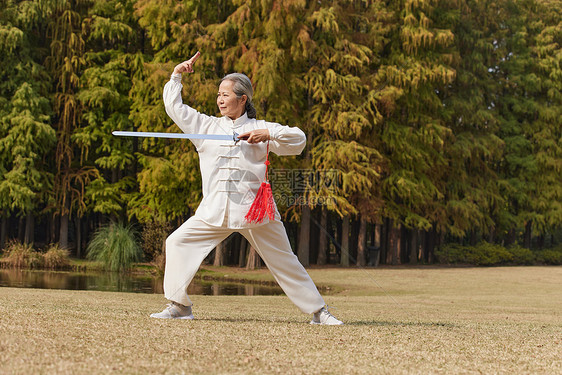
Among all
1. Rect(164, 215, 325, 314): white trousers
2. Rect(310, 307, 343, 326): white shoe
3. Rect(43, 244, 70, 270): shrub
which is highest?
Rect(164, 215, 325, 314): white trousers

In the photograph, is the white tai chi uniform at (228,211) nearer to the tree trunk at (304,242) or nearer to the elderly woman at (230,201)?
the elderly woman at (230,201)

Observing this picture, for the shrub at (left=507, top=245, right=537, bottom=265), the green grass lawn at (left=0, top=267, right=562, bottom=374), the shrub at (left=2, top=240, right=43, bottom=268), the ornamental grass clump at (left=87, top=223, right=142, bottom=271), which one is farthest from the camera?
the shrub at (left=507, top=245, right=537, bottom=265)

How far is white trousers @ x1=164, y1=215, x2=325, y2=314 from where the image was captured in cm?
606

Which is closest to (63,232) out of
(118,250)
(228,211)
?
(118,250)

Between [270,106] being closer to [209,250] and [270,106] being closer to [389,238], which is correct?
→ [389,238]

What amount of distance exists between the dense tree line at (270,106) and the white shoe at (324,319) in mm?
16103

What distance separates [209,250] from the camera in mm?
6074

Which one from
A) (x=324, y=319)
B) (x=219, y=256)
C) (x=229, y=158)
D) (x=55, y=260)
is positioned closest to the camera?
(x=229, y=158)

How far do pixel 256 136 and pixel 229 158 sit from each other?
40 centimetres

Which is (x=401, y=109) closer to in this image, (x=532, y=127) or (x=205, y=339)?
(x=532, y=127)

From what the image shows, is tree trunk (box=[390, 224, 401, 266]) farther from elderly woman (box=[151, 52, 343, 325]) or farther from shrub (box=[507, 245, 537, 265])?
elderly woman (box=[151, 52, 343, 325])

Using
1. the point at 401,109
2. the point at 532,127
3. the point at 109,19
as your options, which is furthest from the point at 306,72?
the point at 532,127

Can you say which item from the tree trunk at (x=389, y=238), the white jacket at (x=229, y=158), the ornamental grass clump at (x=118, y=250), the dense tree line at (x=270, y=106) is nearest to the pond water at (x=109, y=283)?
the ornamental grass clump at (x=118, y=250)

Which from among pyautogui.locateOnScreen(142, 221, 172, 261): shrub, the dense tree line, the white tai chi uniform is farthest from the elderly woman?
the dense tree line
